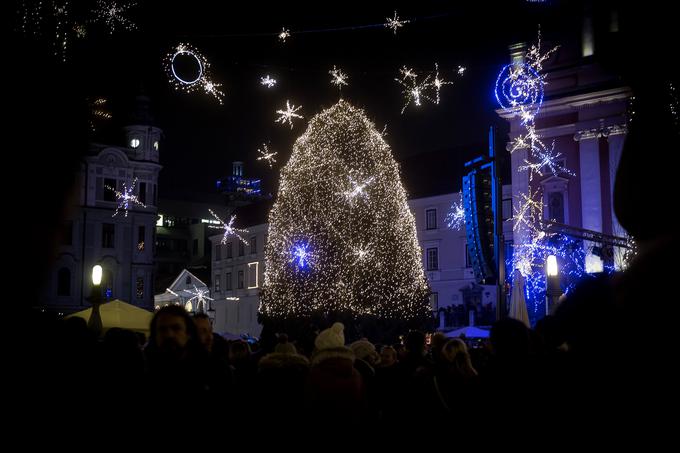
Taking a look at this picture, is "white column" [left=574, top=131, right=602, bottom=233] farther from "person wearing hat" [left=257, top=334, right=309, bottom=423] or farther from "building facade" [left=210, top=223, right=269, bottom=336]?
"building facade" [left=210, top=223, right=269, bottom=336]

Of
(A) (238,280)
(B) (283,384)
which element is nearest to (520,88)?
(B) (283,384)

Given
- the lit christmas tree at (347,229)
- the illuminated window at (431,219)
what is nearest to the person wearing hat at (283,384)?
the lit christmas tree at (347,229)

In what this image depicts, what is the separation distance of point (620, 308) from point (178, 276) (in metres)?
69.9

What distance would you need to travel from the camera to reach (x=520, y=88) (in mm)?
35906

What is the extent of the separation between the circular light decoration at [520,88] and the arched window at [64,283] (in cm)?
3719

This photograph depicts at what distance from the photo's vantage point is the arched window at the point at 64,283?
184 feet

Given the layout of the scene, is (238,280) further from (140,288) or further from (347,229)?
(347,229)

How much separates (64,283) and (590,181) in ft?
135

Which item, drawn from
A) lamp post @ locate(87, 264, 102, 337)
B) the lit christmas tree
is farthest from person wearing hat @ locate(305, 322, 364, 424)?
the lit christmas tree

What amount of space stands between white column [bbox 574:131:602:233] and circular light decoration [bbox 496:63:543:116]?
9.51 ft

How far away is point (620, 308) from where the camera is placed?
168cm

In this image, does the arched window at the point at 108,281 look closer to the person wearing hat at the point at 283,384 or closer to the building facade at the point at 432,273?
the building facade at the point at 432,273

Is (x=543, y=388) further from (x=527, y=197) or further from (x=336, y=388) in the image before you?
(x=527, y=197)

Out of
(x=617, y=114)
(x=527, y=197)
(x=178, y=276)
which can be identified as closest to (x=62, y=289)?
(x=178, y=276)
